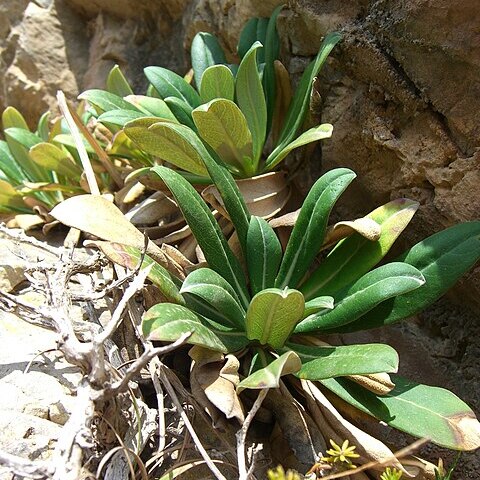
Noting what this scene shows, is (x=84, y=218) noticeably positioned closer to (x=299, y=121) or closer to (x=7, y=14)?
(x=299, y=121)

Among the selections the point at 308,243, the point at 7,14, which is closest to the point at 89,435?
the point at 308,243

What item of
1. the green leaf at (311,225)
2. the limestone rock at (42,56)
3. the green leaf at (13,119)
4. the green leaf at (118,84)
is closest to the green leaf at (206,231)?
the green leaf at (311,225)

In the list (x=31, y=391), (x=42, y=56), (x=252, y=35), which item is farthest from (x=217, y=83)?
(x=42, y=56)

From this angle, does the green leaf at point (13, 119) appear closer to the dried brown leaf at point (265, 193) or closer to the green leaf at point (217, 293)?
the dried brown leaf at point (265, 193)

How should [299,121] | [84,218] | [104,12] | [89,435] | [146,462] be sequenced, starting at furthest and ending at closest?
[104,12] → [299,121] → [84,218] → [146,462] → [89,435]

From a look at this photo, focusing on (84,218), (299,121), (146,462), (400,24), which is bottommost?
(146,462)

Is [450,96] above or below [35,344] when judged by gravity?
above

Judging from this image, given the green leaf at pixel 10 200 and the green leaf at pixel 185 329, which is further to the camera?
the green leaf at pixel 10 200
